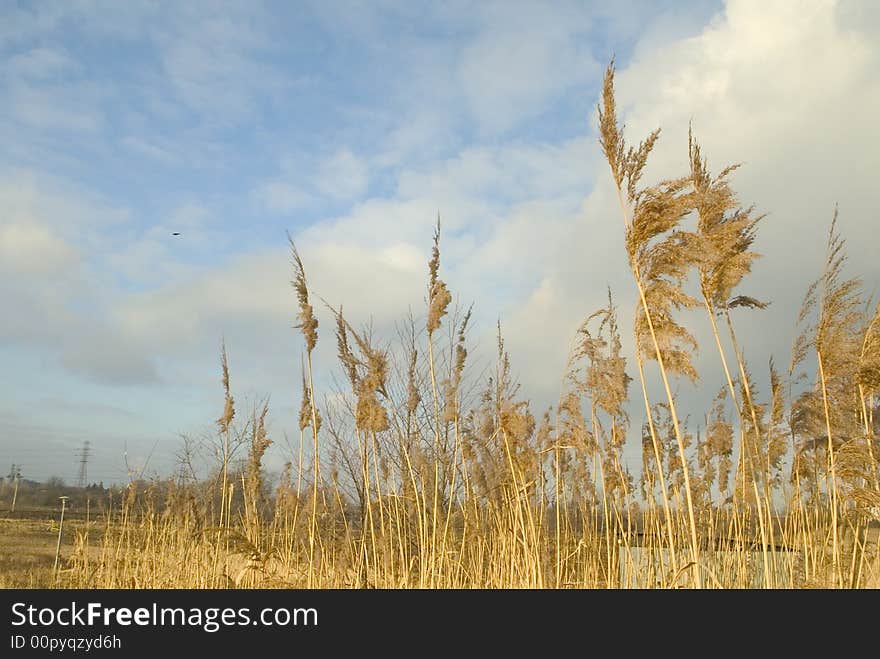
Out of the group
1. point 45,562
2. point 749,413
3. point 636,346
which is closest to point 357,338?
point 636,346

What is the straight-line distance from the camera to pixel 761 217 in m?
4.92

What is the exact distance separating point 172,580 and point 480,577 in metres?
3.42

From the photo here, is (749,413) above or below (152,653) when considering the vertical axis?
above

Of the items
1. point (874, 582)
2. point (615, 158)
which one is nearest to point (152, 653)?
point (615, 158)

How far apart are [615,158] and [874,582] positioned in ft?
10.6

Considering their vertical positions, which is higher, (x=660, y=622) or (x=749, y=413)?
(x=749, y=413)

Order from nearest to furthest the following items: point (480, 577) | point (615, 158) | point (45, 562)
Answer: point (615, 158), point (480, 577), point (45, 562)

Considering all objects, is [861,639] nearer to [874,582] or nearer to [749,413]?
[874,582]

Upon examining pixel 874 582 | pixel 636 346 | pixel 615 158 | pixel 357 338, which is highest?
pixel 615 158

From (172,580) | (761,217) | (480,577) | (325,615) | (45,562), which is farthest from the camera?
(45,562)

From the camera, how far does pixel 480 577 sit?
17.6ft

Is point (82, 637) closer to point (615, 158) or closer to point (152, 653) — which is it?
point (152, 653)

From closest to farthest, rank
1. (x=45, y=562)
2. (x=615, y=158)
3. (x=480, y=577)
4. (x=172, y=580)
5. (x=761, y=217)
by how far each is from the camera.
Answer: (x=615, y=158), (x=761, y=217), (x=480, y=577), (x=172, y=580), (x=45, y=562)

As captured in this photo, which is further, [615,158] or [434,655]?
[615,158]
